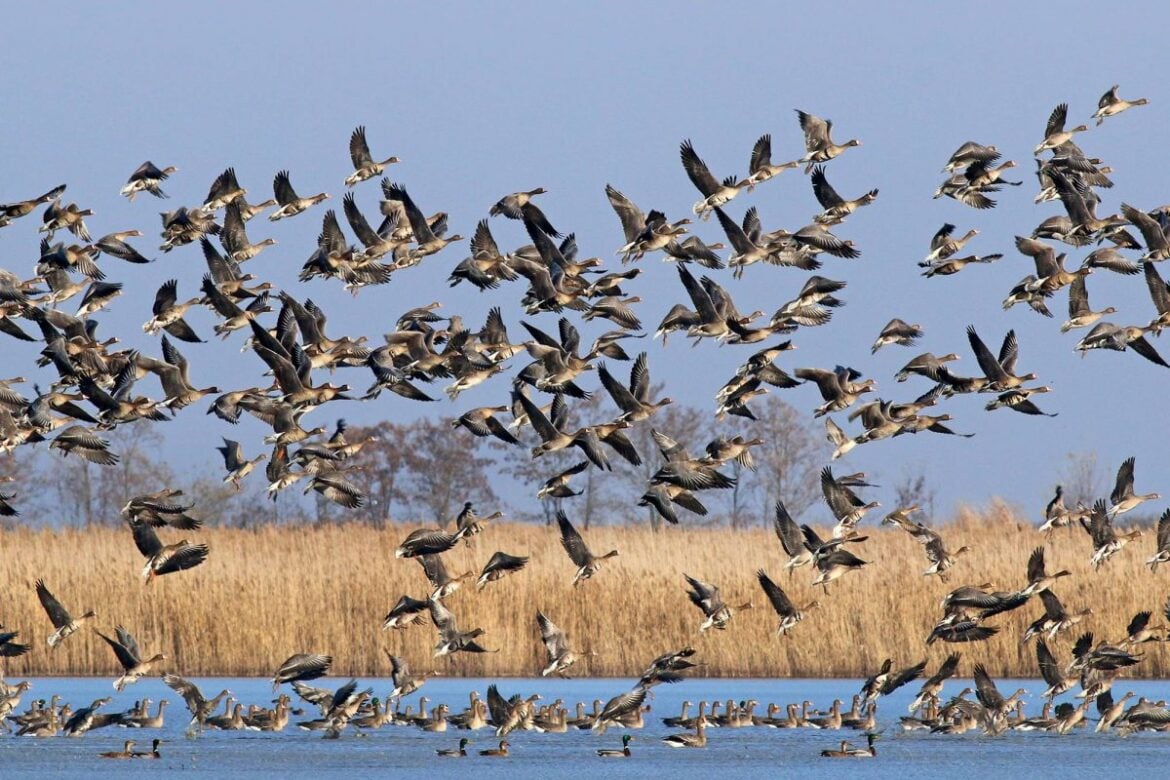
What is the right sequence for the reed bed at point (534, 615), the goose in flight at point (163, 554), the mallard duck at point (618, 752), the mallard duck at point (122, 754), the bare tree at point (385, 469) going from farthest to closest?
the bare tree at point (385, 469) → the reed bed at point (534, 615) → the mallard duck at point (618, 752) → the mallard duck at point (122, 754) → the goose in flight at point (163, 554)

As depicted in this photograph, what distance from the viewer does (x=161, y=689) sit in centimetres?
3678

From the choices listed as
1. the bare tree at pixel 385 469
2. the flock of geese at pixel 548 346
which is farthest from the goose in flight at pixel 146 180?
the bare tree at pixel 385 469

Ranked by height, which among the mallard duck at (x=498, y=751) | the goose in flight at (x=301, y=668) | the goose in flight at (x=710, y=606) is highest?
the goose in flight at (x=710, y=606)

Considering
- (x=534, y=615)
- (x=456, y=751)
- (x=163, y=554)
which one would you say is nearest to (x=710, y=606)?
(x=456, y=751)

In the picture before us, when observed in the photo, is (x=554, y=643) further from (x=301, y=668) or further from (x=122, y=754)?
(x=122, y=754)

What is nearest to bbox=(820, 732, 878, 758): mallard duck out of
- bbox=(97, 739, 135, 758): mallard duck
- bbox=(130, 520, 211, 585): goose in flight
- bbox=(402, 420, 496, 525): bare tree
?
bbox=(130, 520, 211, 585): goose in flight

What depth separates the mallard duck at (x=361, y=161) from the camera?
2598cm

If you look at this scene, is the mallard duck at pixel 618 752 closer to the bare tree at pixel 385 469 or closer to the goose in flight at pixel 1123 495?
the goose in flight at pixel 1123 495

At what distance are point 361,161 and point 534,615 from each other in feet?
28.9

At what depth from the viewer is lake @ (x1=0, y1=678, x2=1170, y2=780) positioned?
23859mm

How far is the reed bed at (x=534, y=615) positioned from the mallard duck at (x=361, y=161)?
8.04m

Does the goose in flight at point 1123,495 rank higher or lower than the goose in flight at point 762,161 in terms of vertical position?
lower

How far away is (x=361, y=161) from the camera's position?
26.1 meters

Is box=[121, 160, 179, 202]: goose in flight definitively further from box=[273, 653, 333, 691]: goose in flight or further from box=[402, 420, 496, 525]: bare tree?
box=[402, 420, 496, 525]: bare tree
